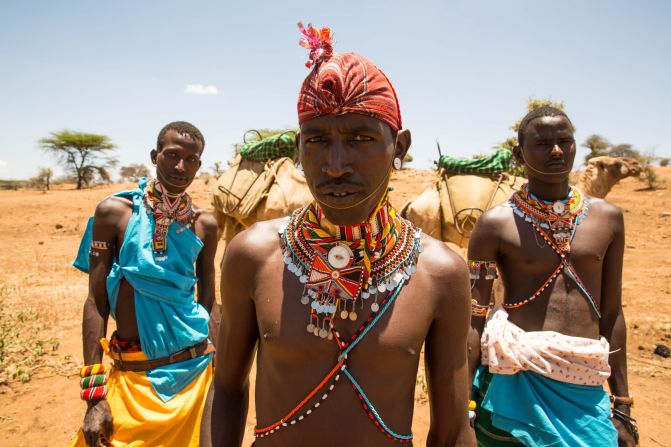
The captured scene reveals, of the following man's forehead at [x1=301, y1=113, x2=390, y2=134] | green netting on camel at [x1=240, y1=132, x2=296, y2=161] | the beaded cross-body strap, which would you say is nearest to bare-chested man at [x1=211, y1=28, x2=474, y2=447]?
man's forehead at [x1=301, y1=113, x2=390, y2=134]

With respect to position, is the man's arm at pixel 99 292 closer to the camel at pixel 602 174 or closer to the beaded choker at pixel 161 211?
the beaded choker at pixel 161 211

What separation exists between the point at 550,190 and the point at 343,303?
1.86 meters

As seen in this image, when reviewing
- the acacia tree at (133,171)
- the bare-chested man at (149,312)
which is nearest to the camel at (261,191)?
the bare-chested man at (149,312)

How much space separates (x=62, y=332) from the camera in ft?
21.7

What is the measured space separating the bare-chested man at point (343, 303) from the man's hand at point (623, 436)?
5.27 feet

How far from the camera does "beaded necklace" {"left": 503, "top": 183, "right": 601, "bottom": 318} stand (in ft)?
8.86

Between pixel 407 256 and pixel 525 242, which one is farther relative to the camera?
pixel 525 242

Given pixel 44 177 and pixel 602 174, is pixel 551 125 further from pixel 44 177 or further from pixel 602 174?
pixel 44 177

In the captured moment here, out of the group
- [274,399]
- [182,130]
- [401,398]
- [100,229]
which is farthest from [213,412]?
[182,130]

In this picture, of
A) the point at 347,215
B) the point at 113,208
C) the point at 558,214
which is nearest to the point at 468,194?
the point at 558,214

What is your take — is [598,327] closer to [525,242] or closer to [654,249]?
[525,242]

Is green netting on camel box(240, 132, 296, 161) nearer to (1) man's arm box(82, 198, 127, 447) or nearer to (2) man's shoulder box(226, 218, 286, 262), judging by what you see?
(1) man's arm box(82, 198, 127, 447)

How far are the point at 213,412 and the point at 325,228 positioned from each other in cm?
73

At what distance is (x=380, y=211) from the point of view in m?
1.66
